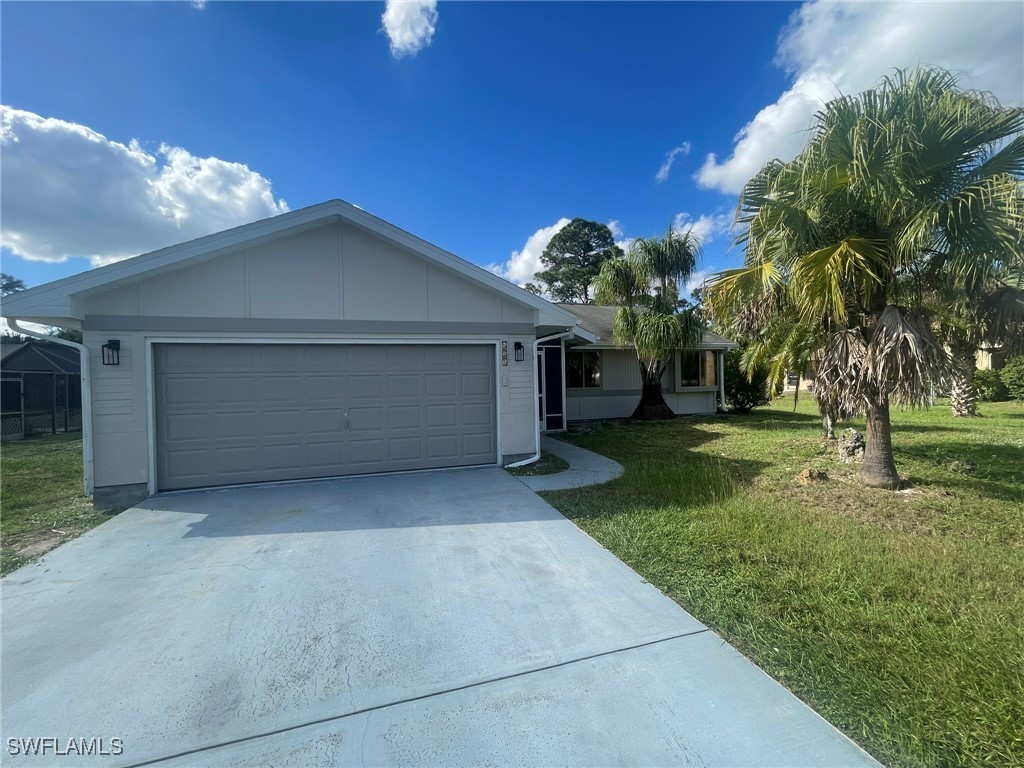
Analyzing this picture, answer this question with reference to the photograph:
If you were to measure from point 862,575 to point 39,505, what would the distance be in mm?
9891

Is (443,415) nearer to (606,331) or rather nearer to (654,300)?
(654,300)

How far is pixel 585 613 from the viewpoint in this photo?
10.2 feet

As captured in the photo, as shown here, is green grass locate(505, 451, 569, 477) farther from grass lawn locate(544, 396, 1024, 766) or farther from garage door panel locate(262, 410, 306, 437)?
garage door panel locate(262, 410, 306, 437)

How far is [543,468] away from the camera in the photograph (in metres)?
7.61

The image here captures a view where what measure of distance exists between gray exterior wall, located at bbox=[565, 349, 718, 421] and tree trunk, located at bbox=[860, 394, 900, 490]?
336 inches

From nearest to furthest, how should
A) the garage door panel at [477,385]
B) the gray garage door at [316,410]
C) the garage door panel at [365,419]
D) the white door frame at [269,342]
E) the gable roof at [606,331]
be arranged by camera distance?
the white door frame at [269,342] → the gray garage door at [316,410] → the garage door panel at [365,419] → the garage door panel at [477,385] → the gable roof at [606,331]

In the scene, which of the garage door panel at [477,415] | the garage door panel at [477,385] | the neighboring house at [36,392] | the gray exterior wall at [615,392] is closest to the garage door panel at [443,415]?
the garage door panel at [477,415]

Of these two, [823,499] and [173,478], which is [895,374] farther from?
[173,478]

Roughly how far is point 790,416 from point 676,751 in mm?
15364

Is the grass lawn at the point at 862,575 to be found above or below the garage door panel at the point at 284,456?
below

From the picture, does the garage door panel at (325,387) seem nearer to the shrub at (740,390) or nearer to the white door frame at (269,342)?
the white door frame at (269,342)

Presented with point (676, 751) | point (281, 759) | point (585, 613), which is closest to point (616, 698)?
point (676, 751)

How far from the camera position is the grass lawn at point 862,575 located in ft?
6.95

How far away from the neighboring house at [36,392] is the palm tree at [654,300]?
53.9 feet
